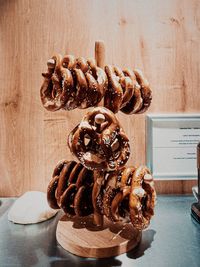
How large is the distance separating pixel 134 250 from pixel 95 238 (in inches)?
3.6

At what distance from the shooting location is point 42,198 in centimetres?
88

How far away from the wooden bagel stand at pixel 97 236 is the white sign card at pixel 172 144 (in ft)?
0.94

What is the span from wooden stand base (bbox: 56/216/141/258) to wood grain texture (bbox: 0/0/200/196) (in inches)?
10.8

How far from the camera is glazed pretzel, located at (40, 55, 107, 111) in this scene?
25.1 inches

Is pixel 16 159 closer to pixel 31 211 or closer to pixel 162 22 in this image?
pixel 31 211

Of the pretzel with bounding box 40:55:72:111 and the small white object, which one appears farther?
the small white object

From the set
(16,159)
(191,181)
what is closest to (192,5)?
(191,181)

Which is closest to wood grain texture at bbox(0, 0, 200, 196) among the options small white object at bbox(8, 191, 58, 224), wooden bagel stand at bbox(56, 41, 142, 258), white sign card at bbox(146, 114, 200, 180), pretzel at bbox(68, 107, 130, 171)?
white sign card at bbox(146, 114, 200, 180)

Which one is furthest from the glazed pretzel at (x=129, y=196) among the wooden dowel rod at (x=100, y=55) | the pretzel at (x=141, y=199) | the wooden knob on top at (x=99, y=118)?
the wooden dowel rod at (x=100, y=55)

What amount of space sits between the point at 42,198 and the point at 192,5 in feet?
2.35

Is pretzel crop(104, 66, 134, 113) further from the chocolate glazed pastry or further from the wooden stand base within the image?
the wooden stand base

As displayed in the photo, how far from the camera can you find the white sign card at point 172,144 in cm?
98

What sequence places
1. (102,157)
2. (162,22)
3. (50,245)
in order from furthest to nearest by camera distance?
1. (162,22)
2. (50,245)
3. (102,157)

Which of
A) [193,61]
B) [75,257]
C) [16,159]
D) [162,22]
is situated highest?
[162,22]
